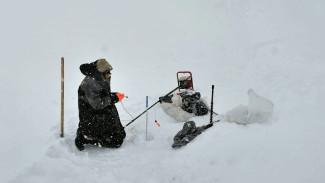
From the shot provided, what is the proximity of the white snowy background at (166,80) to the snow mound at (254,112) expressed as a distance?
20 centimetres

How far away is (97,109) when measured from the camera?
5.31m

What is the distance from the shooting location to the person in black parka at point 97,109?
519cm

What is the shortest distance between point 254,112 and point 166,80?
21.6 ft

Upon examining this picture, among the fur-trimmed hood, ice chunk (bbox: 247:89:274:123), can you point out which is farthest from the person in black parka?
ice chunk (bbox: 247:89:274:123)

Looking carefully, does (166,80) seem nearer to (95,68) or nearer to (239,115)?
(95,68)

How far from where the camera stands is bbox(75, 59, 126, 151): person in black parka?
17.0ft

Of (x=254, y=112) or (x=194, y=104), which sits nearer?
(x=254, y=112)

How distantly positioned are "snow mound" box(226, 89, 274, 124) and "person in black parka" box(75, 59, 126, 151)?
6.98 ft

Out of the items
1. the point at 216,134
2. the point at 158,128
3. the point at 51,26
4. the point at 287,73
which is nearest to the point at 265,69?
the point at 287,73

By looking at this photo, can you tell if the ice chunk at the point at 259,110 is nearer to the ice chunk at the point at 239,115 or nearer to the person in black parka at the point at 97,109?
the ice chunk at the point at 239,115

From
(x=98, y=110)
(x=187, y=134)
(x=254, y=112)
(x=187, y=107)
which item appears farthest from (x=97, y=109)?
(x=254, y=112)

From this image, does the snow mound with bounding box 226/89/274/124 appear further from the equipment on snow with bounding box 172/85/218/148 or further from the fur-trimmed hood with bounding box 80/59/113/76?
the fur-trimmed hood with bounding box 80/59/113/76

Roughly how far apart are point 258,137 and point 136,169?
6.31ft

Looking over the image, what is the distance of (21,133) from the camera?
5.89 metres
